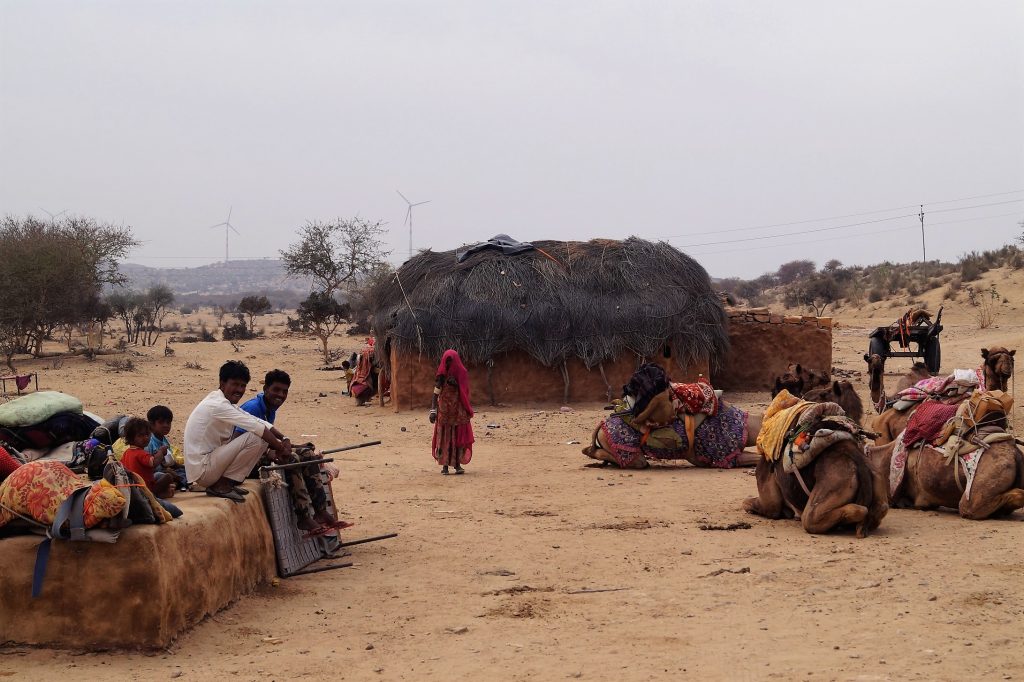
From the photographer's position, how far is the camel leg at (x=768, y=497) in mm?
8992

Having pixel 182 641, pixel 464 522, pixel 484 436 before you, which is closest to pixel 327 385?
pixel 484 436

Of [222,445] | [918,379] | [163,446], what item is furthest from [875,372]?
[163,446]

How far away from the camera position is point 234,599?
677 cm

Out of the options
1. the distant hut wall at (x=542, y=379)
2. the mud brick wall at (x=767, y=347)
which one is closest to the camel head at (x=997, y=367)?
the distant hut wall at (x=542, y=379)

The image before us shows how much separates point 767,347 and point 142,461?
15.8 metres

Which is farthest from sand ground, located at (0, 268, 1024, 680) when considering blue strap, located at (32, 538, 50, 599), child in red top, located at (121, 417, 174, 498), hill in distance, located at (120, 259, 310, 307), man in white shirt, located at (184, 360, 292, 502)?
hill in distance, located at (120, 259, 310, 307)

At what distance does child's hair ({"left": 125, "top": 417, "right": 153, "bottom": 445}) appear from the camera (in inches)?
274

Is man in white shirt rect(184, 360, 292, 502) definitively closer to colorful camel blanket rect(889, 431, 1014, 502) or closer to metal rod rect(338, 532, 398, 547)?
metal rod rect(338, 532, 398, 547)

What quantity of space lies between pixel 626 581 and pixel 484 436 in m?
9.43

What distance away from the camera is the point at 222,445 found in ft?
24.0

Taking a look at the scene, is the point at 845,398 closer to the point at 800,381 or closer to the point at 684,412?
the point at 800,381

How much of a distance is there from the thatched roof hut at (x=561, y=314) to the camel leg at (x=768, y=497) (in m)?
10.4

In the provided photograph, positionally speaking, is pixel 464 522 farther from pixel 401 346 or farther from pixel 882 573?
pixel 401 346

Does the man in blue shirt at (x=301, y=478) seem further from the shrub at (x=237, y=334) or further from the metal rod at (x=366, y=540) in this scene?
the shrub at (x=237, y=334)
